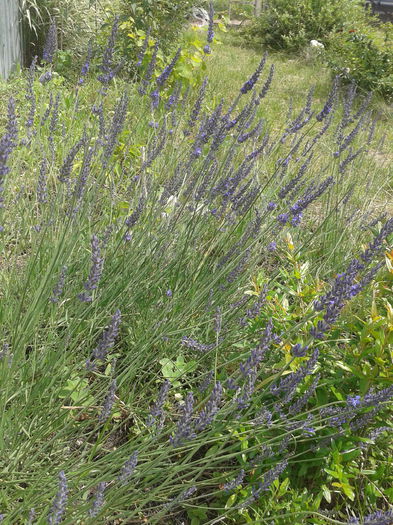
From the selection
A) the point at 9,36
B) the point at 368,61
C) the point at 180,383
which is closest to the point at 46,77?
the point at 180,383

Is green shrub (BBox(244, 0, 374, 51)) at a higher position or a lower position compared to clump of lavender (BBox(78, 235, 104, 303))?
lower

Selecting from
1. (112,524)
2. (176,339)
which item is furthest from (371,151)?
(112,524)

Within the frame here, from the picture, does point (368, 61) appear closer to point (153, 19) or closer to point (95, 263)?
point (153, 19)

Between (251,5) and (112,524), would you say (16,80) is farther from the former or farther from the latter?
(251,5)

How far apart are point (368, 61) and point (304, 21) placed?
2.95m

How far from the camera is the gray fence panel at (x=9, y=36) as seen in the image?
5031 mm

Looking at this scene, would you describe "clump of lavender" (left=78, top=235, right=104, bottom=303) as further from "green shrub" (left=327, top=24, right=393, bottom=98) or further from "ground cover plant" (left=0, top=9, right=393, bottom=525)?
"green shrub" (left=327, top=24, right=393, bottom=98)

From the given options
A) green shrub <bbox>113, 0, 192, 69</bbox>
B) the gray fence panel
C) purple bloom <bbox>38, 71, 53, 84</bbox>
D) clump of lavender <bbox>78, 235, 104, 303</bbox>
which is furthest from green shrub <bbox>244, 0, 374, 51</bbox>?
clump of lavender <bbox>78, 235, 104, 303</bbox>

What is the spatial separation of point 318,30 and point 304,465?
32.6 ft

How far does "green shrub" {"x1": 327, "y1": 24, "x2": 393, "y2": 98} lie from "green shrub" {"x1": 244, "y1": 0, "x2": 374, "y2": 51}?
181 cm

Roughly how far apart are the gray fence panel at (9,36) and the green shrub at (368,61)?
14.1 feet

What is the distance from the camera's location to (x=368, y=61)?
297 inches

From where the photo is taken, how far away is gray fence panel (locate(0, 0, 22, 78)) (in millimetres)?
5031

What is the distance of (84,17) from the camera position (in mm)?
6008
